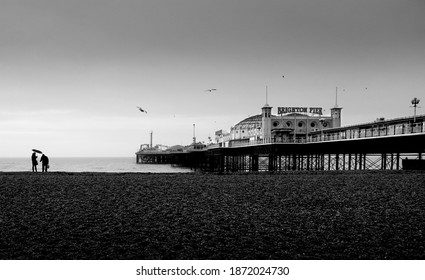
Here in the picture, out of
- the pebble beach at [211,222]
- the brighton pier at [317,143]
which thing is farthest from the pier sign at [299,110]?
the pebble beach at [211,222]

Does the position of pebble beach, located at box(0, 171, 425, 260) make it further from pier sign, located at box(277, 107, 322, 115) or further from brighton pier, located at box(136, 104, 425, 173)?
pier sign, located at box(277, 107, 322, 115)

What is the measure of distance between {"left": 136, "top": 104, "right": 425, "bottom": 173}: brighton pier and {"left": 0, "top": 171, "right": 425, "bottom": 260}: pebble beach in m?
14.9

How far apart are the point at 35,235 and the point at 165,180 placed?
9.68 m

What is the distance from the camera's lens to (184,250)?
7531 mm

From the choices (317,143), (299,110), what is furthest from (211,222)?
(299,110)

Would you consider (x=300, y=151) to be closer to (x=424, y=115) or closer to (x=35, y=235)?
(x=424, y=115)

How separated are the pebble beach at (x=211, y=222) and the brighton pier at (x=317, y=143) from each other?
48.8 feet

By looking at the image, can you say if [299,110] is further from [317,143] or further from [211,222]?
[211,222]

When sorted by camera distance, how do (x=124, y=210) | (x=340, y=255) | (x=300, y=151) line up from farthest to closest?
1. (x=300, y=151)
2. (x=124, y=210)
3. (x=340, y=255)

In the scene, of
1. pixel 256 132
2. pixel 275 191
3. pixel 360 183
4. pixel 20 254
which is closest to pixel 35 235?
pixel 20 254

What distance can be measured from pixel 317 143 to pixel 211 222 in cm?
3632

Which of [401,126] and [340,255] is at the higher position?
[401,126]

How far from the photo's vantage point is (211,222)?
31.3 ft

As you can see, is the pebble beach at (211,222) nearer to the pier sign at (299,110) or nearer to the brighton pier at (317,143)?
the brighton pier at (317,143)
